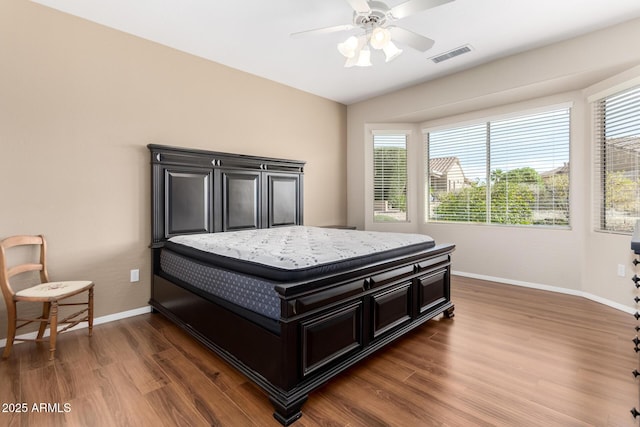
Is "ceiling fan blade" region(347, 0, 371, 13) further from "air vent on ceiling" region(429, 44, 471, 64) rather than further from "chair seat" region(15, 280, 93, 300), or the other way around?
"chair seat" region(15, 280, 93, 300)

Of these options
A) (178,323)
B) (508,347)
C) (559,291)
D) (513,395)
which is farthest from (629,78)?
(178,323)

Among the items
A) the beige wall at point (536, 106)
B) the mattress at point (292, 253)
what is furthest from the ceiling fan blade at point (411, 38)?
the beige wall at point (536, 106)

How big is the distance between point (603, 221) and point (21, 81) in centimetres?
595

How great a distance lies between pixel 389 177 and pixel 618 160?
2.86 meters

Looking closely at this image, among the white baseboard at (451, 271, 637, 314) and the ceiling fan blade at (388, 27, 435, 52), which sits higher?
the ceiling fan blade at (388, 27, 435, 52)

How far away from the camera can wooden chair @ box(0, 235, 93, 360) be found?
2.24m

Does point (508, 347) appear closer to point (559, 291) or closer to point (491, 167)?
point (559, 291)

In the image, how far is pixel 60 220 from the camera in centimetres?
273

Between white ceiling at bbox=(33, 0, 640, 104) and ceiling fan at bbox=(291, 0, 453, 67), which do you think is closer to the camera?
ceiling fan at bbox=(291, 0, 453, 67)

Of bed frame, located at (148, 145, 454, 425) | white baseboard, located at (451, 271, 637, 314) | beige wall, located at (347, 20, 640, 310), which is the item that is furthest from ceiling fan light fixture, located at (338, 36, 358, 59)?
white baseboard, located at (451, 271, 637, 314)

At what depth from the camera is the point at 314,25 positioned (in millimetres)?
3002

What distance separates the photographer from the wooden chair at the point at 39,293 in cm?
224

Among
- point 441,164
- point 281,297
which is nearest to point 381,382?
point 281,297

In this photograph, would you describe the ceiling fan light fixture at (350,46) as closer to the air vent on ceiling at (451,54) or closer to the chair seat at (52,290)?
the air vent on ceiling at (451,54)
